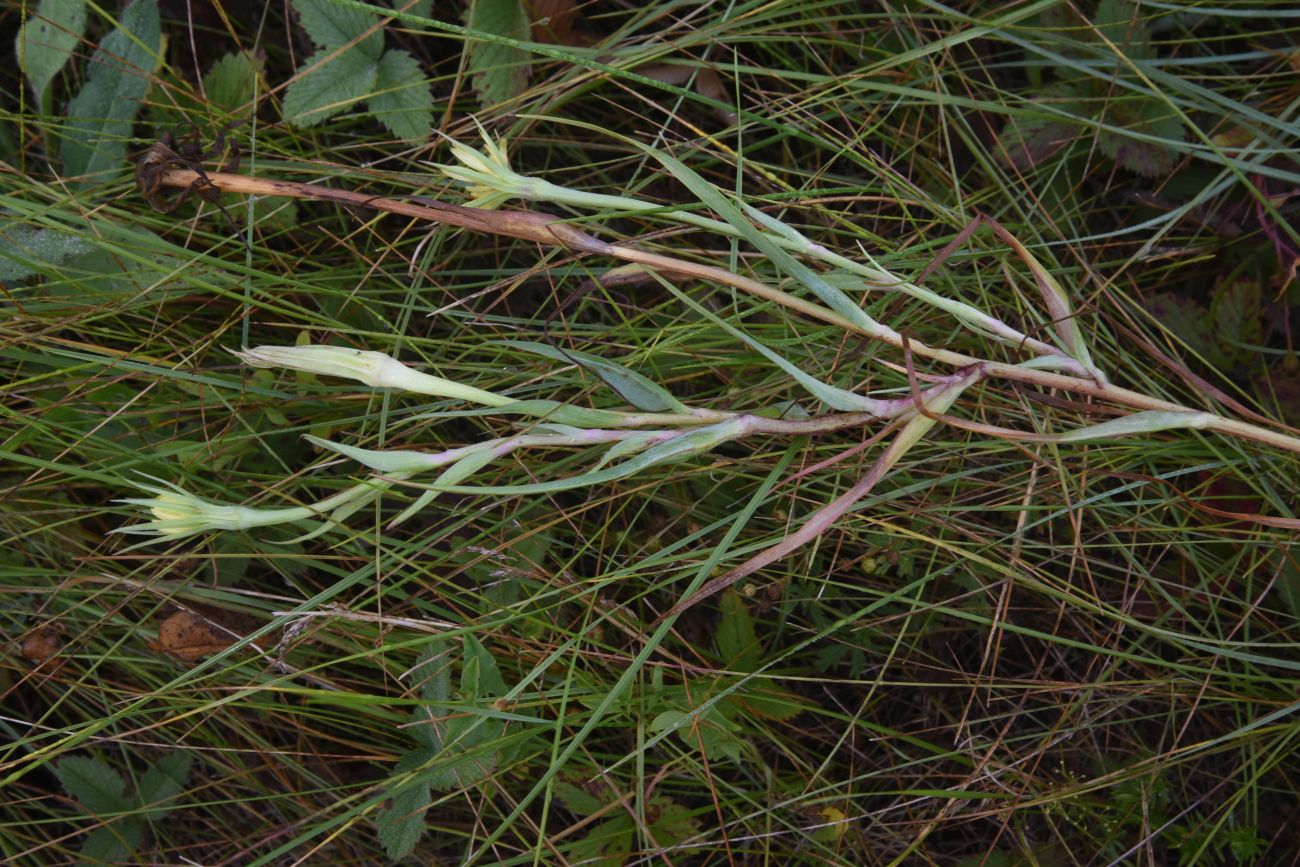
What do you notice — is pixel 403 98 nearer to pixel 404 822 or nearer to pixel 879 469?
pixel 879 469

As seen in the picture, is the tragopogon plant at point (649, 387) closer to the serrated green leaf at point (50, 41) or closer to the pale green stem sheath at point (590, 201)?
the pale green stem sheath at point (590, 201)

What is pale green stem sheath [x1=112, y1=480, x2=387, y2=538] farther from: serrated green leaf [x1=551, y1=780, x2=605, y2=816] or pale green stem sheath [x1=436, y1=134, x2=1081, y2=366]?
serrated green leaf [x1=551, y1=780, x2=605, y2=816]

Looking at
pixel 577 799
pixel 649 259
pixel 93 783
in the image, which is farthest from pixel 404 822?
pixel 649 259

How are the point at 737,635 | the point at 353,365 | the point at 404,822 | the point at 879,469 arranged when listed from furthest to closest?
the point at 737,635 → the point at 404,822 → the point at 879,469 → the point at 353,365

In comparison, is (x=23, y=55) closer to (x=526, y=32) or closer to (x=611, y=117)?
(x=526, y=32)

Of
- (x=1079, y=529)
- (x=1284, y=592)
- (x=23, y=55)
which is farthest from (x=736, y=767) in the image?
(x=23, y=55)

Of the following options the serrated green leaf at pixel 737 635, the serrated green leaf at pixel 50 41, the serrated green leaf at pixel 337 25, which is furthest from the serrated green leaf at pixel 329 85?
the serrated green leaf at pixel 737 635

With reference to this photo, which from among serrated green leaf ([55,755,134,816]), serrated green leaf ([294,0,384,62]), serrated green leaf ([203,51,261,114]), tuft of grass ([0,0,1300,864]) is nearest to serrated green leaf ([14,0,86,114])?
tuft of grass ([0,0,1300,864])
